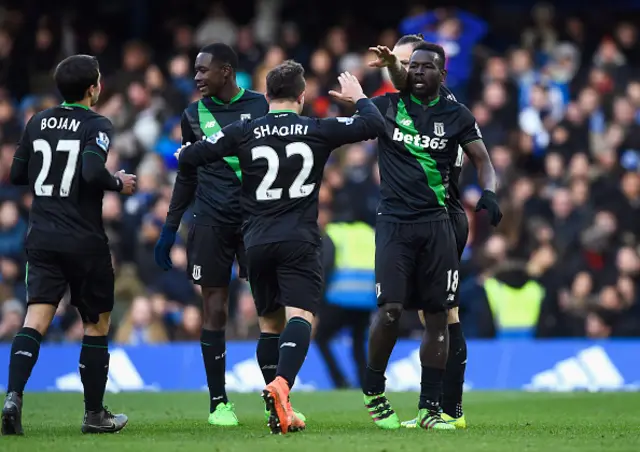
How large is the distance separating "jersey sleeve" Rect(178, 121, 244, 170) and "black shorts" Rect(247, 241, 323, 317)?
0.66 m

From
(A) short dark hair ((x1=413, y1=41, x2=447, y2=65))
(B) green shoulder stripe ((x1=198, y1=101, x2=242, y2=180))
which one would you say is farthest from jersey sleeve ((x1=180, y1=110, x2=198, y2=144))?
(A) short dark hair ((x1=413, y1=41, x2=447, y2=65))

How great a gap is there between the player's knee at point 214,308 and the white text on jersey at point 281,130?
147 cm

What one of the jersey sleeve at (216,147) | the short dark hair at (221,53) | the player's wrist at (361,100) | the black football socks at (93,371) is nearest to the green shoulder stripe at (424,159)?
the player's wrist at (361,100)

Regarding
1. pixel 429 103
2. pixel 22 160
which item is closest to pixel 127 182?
pixel 22 160

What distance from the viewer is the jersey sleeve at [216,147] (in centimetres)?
877

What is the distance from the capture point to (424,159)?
9.12 m

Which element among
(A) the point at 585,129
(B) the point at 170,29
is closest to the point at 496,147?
(A) the point at 585,129

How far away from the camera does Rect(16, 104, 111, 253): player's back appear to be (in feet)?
28.9

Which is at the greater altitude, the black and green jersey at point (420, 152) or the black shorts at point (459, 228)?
the black and green jersey at point (420, 152)

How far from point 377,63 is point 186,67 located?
11732mm

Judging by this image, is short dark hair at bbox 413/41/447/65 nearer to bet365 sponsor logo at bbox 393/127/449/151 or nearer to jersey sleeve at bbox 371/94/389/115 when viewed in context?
jersey sleeve at bbox 371/94/389/115

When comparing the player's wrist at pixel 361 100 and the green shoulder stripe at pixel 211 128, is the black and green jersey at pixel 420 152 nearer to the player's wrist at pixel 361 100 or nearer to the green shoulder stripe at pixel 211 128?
the player's wrist at pixel 361 100

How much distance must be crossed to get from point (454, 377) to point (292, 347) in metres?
1.40

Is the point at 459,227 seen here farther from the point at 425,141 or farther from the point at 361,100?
the point at 361,100
